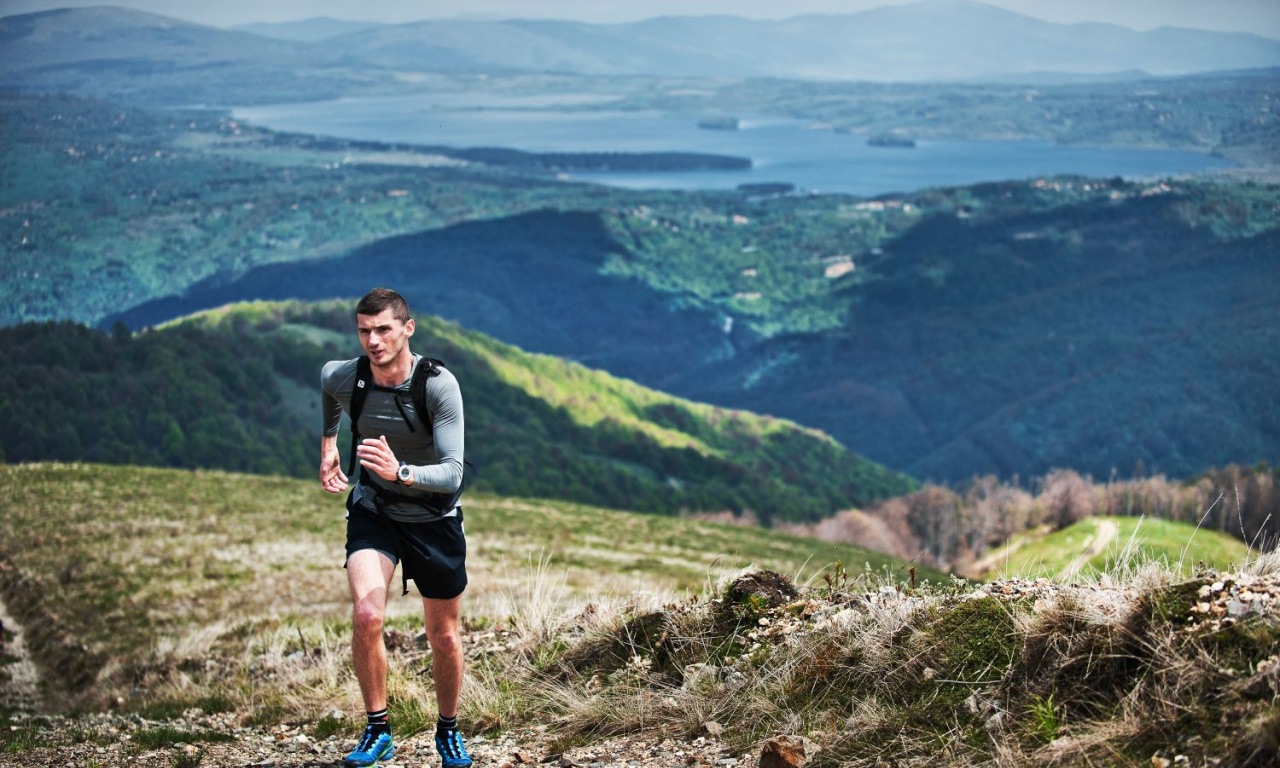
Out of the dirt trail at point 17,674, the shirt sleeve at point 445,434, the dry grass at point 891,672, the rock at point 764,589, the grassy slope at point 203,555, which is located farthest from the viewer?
the grassy slope at point 203,555

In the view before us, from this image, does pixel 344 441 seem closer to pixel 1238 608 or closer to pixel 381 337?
pixel 381 337

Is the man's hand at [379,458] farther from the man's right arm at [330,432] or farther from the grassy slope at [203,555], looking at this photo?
the grassy slope at [203,555]

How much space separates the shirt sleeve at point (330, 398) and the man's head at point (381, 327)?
223 millimetres

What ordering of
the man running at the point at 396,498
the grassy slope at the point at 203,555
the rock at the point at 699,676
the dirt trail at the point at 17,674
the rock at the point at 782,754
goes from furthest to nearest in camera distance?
the grassy slope at the point at 203,555 < the dirt trail at the point at 17,674 < the rock at the point at 699,676 < the man running at the point at 396,498 < the rock at the point at 782,754

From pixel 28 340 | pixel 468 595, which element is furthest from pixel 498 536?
pixel 28 340

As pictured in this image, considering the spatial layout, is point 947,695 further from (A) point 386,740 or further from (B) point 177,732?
(B) point 177,732

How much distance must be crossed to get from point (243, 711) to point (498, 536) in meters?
29.9

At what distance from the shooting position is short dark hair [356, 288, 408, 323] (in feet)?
16.8

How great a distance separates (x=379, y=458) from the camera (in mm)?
4875

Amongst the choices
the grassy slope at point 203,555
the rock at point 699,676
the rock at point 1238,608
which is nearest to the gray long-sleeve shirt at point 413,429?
the rock at point 699,676

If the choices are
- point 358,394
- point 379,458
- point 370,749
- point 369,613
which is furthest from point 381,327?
point 370,749

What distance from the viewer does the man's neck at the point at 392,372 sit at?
5.18m

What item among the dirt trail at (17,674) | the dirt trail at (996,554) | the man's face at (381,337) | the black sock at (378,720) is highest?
the man's face at (381,337)

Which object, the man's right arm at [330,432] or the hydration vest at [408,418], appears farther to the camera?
the man's right arm at [330,432]
